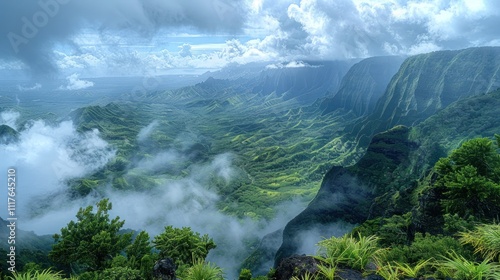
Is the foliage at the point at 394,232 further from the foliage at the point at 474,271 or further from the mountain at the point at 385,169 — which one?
the mountain at the point at 385,169

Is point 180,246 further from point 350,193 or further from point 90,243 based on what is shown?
point 350,193

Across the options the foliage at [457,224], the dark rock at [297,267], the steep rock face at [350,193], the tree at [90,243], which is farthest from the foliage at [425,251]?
the steep rock face at [350,193]

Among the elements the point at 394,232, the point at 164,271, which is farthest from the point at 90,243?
the point at 394,232

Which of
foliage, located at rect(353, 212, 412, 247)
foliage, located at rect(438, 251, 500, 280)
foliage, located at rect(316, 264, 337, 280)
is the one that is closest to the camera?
foliage, located at rect(438, 251, 500, 280)

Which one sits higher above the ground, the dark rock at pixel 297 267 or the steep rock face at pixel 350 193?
the dark rock at pixel 297 267

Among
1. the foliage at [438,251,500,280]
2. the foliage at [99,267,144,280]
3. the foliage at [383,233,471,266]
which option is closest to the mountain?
the foliage at [383,233,471,266]

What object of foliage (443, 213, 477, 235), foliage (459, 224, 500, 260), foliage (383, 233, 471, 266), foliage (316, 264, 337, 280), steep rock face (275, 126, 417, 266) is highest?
foliage (316, 264, 337, 280)

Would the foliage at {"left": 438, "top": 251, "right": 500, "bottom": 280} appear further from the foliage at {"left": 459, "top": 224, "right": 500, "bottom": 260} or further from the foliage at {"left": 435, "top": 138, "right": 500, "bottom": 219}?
the foliage at {"left": 435, "top": 138, "right": 500, "bottom": 219}

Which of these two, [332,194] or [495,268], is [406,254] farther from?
[332,194]
